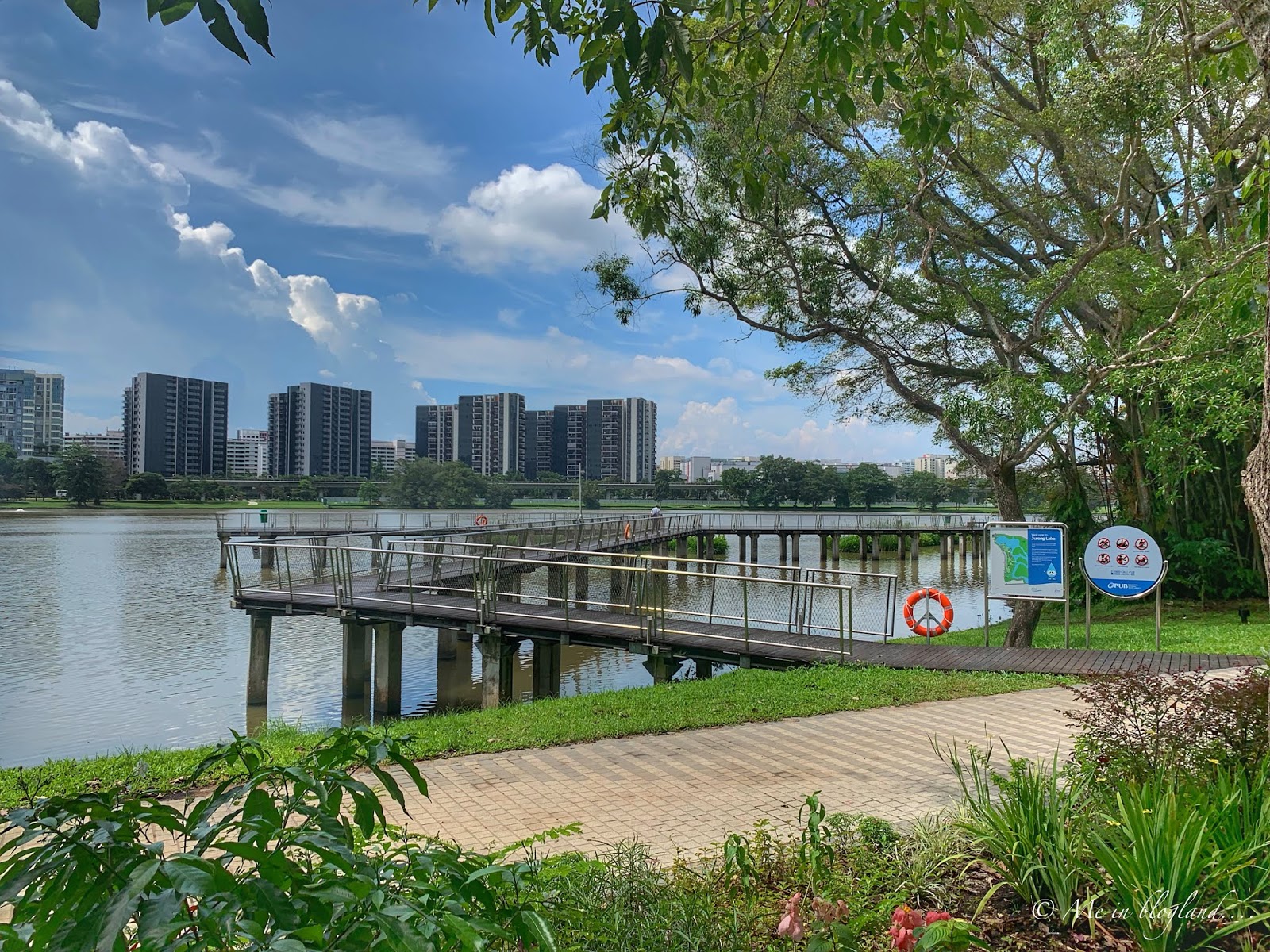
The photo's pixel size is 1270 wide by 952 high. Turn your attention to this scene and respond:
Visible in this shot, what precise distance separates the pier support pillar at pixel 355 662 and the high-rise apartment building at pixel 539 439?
104 meters

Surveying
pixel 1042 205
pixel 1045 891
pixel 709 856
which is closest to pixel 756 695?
pixel 709 856

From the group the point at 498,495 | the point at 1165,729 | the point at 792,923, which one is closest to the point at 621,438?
the point at 498,495

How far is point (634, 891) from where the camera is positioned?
3355 mm

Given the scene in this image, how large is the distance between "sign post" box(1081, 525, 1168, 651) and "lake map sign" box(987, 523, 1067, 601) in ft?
1.26

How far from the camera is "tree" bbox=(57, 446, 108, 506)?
78.0 metres

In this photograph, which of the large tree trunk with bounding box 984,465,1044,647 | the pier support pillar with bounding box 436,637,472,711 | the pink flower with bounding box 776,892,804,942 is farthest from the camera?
the pier support pillar with bounding box 436,637,472,711

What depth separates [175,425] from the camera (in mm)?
117625

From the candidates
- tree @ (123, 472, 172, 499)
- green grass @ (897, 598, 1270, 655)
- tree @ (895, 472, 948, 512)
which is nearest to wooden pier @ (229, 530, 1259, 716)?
green grass @ (897, 598, 1270, 655)

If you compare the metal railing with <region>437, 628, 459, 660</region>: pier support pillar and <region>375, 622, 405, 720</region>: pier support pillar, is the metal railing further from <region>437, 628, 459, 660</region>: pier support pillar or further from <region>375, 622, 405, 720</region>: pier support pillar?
<region>437, 628, 459, 660</region>: pier support pillar

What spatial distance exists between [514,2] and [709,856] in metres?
→ 4.11

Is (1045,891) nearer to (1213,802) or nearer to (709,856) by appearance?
(1213,802)

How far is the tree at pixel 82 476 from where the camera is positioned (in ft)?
256

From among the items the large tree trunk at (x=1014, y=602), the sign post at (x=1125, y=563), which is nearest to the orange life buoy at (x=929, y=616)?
the large tree trunk at (x=1014, y=602)

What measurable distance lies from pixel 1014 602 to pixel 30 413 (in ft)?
362
